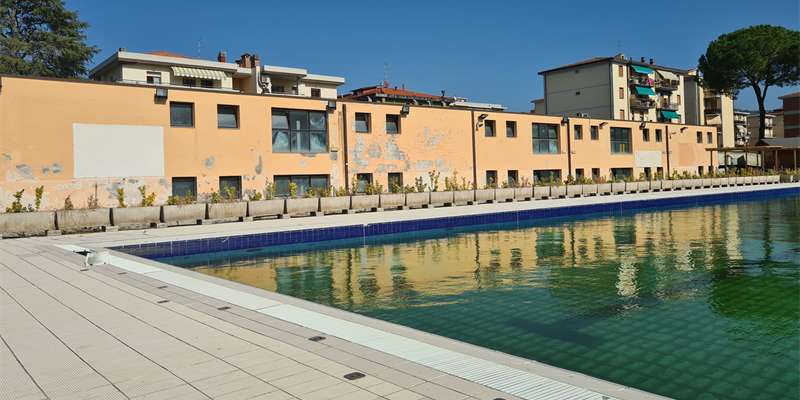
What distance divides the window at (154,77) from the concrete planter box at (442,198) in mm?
21416

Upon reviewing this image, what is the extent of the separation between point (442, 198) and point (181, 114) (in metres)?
10.1

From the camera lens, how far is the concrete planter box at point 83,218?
14.0 metres

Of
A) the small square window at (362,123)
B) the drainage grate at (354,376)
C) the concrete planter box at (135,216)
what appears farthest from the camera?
the small square window at (362,123)

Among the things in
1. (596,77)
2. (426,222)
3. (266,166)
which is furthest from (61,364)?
(596,77)

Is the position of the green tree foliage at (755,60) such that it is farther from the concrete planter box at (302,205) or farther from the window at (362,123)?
the concrete planter box at (302,205)

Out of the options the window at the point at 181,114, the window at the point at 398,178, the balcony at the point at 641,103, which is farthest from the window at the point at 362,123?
the balcony at the point at 641,103

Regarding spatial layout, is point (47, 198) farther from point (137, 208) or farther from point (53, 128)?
point (137, 208)

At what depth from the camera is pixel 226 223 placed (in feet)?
52.0

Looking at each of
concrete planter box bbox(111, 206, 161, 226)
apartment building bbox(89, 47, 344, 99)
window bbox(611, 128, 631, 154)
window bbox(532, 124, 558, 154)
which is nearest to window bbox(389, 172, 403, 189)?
apartment building bbox(89, 47, 344, 99)

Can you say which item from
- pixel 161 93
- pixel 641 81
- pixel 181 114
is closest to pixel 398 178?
pixel 181 114

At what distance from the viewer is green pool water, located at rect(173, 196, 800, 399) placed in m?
4.62

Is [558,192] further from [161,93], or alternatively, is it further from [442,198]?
[161,93]

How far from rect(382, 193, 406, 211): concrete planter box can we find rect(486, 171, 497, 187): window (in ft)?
25.0

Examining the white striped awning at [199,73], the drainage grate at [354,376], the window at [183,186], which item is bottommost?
the drainage grate at [354,376]
